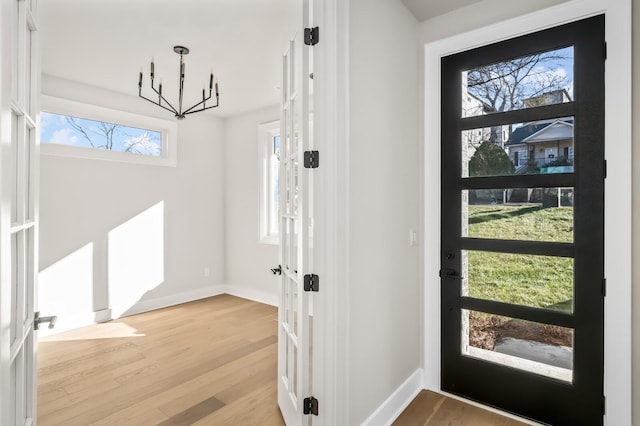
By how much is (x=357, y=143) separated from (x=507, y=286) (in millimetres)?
1325

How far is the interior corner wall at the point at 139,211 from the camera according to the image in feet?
11.9

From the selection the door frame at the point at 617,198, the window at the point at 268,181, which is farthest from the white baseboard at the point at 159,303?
the door frame at the point at 617,198

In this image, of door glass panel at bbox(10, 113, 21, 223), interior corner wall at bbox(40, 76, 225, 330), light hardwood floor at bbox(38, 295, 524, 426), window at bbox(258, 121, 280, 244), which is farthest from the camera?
window at bbox(258, 121, 280, 244)

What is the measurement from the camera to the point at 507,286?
85.0 inches

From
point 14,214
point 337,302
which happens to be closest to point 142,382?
point 337,302

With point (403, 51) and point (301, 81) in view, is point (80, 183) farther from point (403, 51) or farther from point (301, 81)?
point (403, 51)

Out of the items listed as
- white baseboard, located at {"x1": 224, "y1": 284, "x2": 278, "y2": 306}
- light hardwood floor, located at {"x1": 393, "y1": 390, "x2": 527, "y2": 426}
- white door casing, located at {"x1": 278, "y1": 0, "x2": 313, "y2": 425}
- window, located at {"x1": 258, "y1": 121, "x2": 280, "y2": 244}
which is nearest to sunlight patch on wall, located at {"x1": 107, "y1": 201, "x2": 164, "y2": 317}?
white baseboard, located at {"x1": 224, "y1": 284, "x2": 278, "y2": 306}

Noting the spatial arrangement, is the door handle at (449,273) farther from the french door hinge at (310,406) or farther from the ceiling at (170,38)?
Answer: the ceiling at (170,38)

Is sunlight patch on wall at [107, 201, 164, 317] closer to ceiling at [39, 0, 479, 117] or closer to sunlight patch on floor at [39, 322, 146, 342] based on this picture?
sunlight patch on floor at [39, 322, 146, 342]

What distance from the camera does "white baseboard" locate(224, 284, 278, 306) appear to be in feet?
15.1

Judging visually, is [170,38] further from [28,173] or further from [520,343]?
[520,343]

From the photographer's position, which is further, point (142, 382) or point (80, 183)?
point (80, 183)

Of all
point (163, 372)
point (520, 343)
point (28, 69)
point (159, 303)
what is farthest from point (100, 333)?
point (520, 343)

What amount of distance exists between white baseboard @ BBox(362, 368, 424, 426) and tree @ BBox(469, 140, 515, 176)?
1.43 meters
